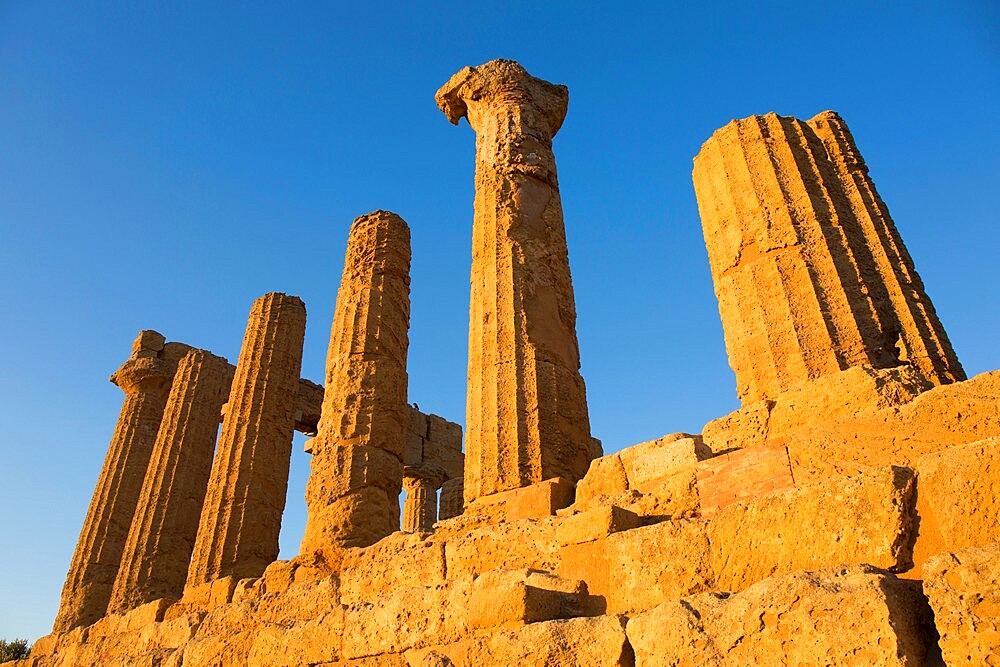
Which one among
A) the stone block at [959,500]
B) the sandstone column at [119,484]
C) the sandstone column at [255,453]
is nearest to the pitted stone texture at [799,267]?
the stone block at [959,500]

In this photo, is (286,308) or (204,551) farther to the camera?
(286,308)

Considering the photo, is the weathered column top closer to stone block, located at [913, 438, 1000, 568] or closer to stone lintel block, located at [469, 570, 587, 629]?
stone lintel block, located at [469, 570, 587, 629]

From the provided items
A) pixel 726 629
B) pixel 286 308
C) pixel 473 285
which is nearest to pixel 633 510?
pixel 726 629

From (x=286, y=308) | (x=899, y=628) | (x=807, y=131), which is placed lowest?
(x=899, y=628)

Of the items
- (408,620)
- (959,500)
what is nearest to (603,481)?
(408,620)

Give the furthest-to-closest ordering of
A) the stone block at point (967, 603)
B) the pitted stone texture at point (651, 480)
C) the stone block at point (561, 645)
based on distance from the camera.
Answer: the pitted stone texture at point (651, 480)
the stone block at point (561, 645)
the stone block at point (967, 603)

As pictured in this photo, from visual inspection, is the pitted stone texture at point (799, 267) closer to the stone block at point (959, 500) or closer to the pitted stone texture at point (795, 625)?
the stone block at point (959, 500)

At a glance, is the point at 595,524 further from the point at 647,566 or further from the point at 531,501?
the point at 531,501

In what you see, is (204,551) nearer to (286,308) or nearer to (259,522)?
(259,522)

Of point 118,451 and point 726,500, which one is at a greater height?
point 118,451

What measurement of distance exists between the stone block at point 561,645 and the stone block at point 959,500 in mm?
1771

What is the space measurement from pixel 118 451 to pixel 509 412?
47.2ft

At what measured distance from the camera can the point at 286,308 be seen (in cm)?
1584

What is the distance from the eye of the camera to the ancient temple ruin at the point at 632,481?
13.4ft
